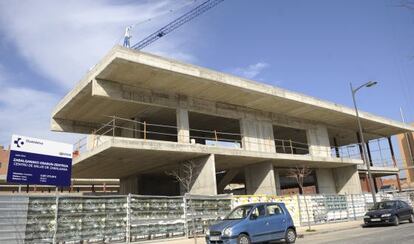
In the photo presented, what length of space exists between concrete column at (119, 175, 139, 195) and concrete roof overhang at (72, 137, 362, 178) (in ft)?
2.14

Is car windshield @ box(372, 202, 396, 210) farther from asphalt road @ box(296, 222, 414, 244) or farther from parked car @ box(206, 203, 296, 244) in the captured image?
parked car @ box(206, 203, 296, 244)

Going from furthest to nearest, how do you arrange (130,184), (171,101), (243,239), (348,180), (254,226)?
1. (348,180)
2. (130,184)
3. (171,101)
4. (254,226)
5. (243,239)

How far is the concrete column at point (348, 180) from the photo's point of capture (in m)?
32.1

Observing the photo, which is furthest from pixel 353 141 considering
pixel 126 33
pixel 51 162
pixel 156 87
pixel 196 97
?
pixel 126 33

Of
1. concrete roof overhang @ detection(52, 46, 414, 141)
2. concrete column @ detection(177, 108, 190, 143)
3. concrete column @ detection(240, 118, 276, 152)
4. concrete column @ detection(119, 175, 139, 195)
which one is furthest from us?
concrete column @ detection(119, 175, 139, 195)

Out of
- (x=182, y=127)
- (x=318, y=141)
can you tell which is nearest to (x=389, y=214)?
(x=182, y=127)

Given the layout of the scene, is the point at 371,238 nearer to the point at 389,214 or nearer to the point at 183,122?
the point at 389,214

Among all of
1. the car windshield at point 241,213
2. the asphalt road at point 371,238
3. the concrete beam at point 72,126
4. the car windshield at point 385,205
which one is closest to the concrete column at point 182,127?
the concrete beam at point 72,126

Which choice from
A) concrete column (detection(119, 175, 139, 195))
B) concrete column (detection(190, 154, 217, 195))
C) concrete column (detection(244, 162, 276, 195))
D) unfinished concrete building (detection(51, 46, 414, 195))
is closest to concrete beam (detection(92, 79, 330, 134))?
unfinished concrete building (detection(51, 46, 414, 195))

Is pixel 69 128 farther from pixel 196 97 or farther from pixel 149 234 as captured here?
pixel 149 234

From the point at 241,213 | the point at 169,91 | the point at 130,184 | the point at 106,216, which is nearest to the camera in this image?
the point at 241,213

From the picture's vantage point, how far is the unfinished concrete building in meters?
19.3

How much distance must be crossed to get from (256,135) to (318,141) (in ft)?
25.1

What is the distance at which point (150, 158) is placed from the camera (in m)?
21.2
